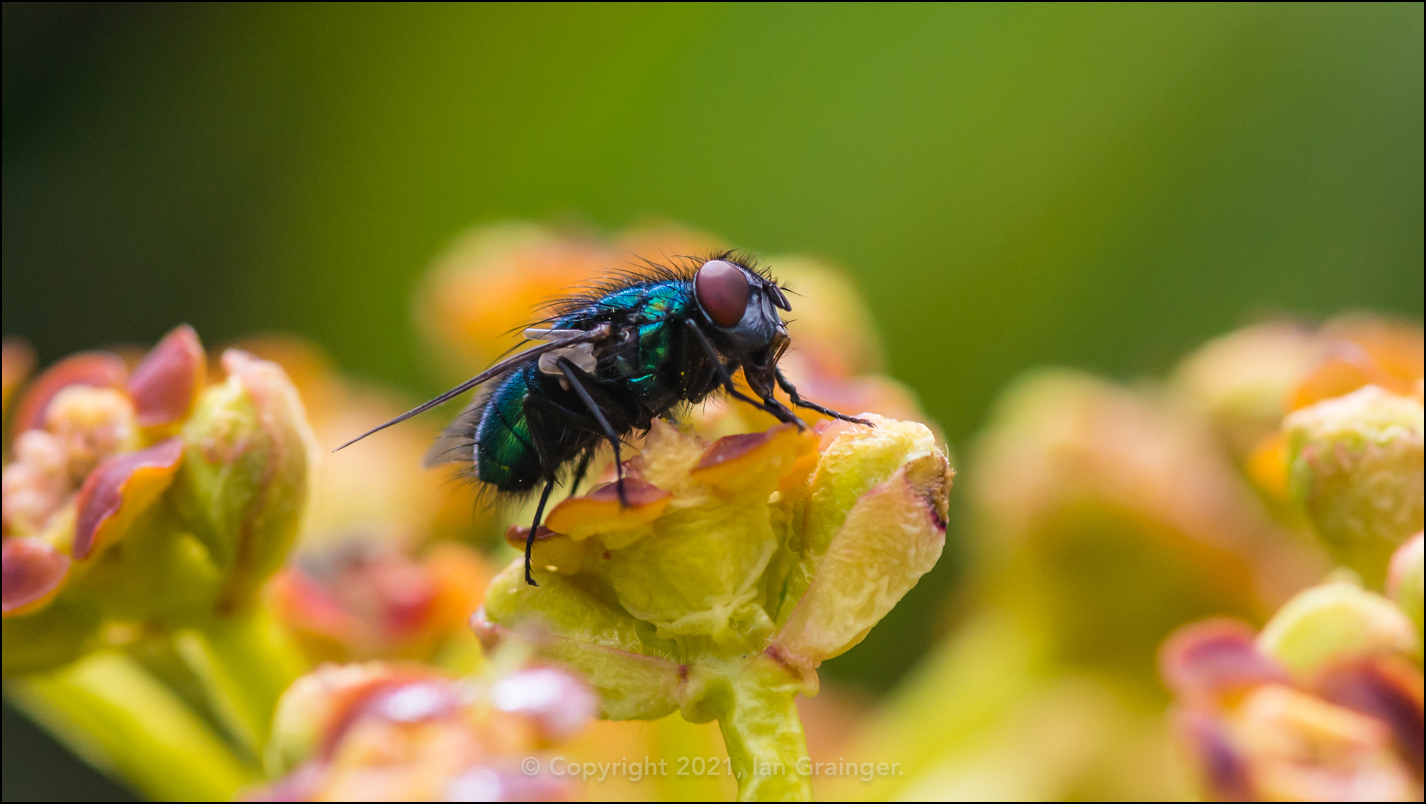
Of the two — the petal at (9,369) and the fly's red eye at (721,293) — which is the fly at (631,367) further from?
the petal at (9,369)

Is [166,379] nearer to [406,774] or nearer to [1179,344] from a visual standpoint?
[406,774]

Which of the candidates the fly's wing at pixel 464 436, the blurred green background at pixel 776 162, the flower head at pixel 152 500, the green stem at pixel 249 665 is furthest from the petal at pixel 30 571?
the blurred green background at pixel 776 162

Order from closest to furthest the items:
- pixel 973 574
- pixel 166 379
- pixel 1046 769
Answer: pixel 166 379 → pixel 1046 769 → pixel 973 574

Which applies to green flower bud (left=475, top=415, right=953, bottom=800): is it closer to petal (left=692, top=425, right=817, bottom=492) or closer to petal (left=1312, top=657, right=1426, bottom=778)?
petal (left=692, top=425, right=817, bottom=492)

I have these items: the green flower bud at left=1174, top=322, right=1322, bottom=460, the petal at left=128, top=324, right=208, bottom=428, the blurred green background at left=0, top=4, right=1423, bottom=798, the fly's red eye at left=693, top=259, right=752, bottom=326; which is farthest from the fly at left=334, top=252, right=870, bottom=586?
the blurred green background at left=0, top=4, right=1423, bottom=798

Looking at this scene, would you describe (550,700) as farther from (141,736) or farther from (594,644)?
(141,736)

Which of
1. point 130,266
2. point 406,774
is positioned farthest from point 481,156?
point 406,774
